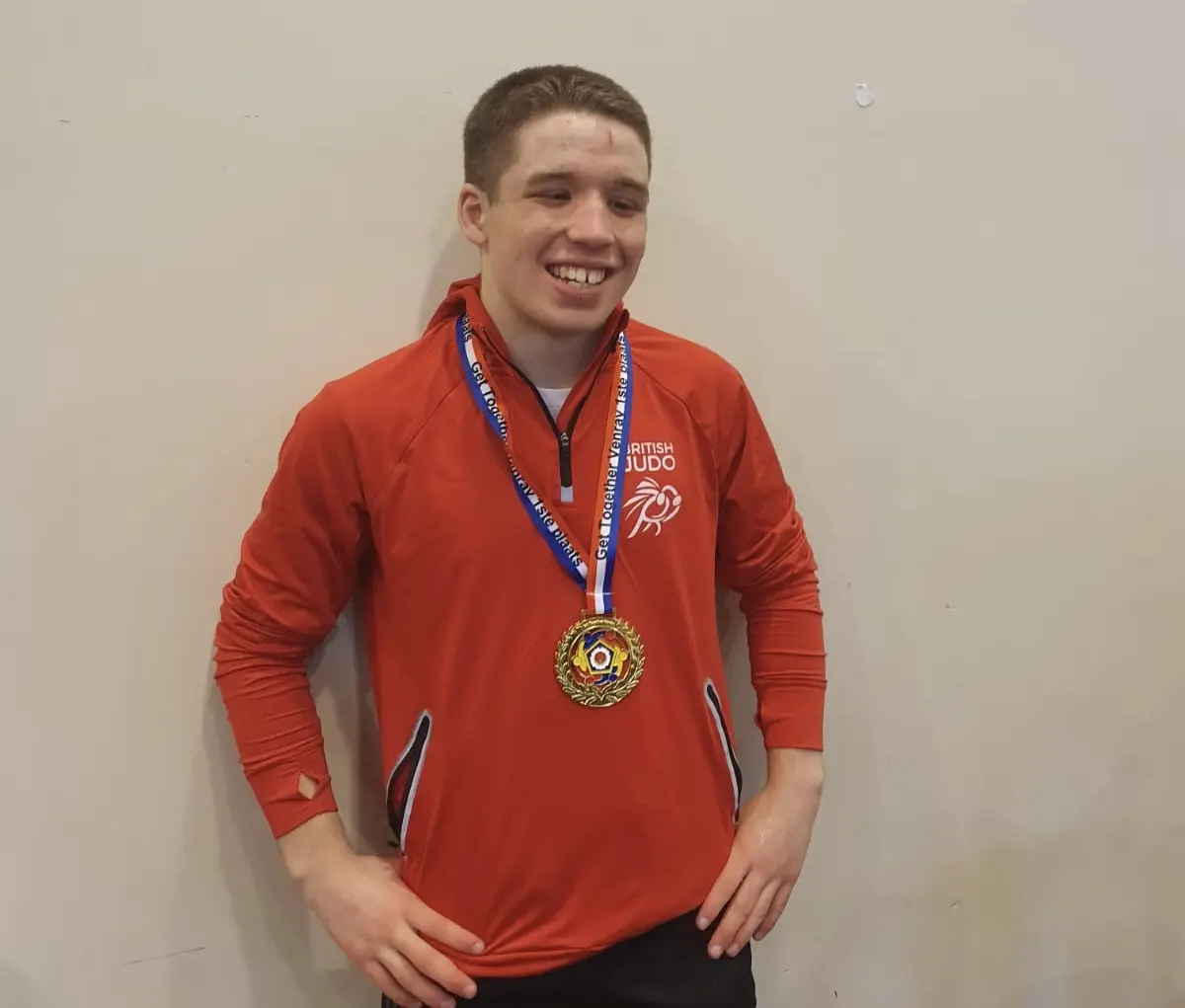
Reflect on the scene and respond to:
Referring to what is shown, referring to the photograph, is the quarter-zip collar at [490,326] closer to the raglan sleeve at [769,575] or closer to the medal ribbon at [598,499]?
the medal ribbon at [598,499]

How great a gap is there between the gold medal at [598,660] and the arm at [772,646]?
24 cm

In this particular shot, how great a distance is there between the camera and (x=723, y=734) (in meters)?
1.15

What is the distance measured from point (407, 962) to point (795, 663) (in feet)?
1.84

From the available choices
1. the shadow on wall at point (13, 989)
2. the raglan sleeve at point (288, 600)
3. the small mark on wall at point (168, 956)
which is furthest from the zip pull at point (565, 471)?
the shadow on wall at point (13, 989)

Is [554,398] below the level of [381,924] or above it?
above

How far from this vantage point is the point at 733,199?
50.9 inches

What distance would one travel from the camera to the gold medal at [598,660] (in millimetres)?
1047

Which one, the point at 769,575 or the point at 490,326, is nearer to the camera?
the point at 490,326

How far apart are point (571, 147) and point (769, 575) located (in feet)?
1.84

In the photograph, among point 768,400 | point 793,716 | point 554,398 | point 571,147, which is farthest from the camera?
point 768,400

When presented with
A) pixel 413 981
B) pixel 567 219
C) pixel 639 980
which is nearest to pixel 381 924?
pixel 413 981

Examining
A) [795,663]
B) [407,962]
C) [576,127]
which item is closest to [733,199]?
[576,127]

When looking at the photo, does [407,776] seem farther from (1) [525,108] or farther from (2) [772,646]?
(1) [525,108]

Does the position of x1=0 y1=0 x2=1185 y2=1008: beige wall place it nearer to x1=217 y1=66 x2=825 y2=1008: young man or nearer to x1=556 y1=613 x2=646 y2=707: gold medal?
x1=217 y1=66 x2=825 y2=1008: young man
